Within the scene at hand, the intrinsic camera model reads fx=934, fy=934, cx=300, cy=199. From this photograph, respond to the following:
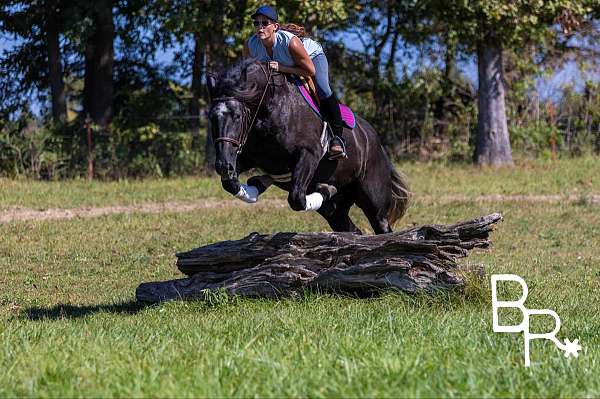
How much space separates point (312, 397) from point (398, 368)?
2.12ft

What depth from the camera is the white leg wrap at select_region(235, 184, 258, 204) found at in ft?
26.3

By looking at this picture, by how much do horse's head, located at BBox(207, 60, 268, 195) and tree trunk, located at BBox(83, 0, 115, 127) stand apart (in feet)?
56.8

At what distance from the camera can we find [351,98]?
27.0m

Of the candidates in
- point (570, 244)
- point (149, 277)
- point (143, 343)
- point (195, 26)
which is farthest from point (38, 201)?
point (143, 343)

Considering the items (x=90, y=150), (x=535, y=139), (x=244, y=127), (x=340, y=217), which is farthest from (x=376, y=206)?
(x=535, y=139)

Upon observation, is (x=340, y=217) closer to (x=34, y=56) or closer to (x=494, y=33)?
(x=494, y=33)

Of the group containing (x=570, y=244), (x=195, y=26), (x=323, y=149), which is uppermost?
(x=195, y=26)

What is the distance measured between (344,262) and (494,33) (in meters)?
15.8

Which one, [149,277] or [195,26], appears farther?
[195,26]

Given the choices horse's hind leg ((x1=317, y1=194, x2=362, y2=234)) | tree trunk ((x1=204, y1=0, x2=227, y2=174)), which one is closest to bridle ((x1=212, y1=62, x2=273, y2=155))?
horse's hind leg ((x1=317, y1=194, x2=362, y2=234))

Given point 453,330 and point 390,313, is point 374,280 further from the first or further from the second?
point 453,330

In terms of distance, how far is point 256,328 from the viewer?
677 cm

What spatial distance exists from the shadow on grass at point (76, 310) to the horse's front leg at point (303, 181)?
1894mm

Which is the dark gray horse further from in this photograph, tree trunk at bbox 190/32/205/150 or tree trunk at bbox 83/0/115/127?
tree trunk at bbox 83/0/115/127
